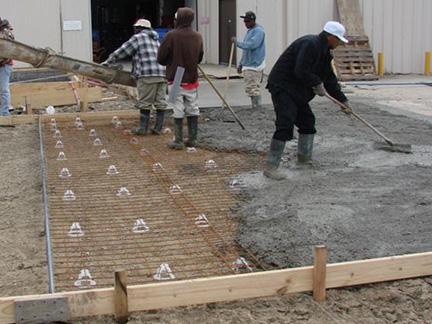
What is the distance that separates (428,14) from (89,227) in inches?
540

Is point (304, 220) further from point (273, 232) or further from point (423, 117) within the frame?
point (423, 117)

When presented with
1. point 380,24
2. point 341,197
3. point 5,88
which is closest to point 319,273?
point 341,197

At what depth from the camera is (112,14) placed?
89.5ft

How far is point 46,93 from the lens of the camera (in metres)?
11.0

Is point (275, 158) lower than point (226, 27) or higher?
lower

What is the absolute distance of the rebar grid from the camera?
433 centimetres

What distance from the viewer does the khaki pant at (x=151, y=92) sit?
27.0 ft

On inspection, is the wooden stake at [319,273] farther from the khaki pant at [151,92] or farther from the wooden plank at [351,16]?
the wooden plank at [351,16]

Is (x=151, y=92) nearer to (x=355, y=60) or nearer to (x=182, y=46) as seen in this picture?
(x=182, y=46)

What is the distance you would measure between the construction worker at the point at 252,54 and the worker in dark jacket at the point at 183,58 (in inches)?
94.5

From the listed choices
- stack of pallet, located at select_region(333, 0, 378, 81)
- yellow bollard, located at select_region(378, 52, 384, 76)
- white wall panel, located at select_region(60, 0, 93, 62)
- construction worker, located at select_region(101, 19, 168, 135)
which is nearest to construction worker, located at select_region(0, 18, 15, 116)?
construction worker, located at select_region(101, 19, 168, 135)

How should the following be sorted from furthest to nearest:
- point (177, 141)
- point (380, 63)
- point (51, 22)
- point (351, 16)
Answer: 1. point (380, 63)
2. point (51, 22)
3. point (351, 16)
4. point (177, 141)

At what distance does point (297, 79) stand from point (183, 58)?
1729 mm

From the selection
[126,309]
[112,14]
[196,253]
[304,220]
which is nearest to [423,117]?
[304,220]
